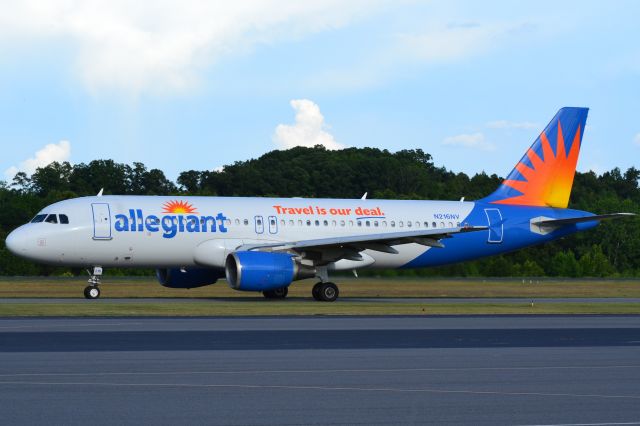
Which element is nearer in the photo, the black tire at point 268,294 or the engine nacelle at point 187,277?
the black tire at point 268,294

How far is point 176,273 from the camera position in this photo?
40531 millimetres

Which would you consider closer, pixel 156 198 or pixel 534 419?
pixel 534 419

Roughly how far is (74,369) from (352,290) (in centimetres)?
3119

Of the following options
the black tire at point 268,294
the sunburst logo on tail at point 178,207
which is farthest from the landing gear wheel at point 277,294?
the sunburst logo on tail at point 178,207

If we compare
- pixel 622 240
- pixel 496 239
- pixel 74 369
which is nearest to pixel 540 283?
pixel 496 239

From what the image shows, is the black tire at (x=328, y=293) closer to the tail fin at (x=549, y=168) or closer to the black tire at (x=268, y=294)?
the black tire at (x=268, y=294)

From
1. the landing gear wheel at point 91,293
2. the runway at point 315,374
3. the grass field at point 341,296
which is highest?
the landing gear wheel at point 91,293

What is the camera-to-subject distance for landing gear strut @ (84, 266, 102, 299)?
120ft

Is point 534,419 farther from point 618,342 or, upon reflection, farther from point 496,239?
point 496,239

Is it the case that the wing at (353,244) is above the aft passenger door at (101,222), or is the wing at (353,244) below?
below

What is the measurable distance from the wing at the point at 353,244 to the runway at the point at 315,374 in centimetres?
1229

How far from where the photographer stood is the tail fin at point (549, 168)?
4556 cm

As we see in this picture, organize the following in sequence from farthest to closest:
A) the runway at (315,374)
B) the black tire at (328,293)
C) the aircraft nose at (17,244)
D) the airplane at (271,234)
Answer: the black tire at (328,293) < the airplane at (271,234) < the aircraft nose at (17,244) < the runway at (315,374)

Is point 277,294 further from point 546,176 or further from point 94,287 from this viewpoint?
point 546,176
